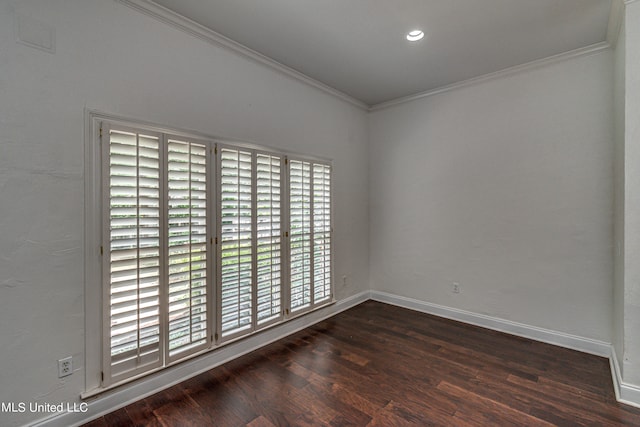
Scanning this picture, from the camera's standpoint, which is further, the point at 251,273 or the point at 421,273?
the point at 421,273

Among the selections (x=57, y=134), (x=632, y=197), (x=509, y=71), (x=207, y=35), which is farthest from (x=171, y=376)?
(x=509, y=71)

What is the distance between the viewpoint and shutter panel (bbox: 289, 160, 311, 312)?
10.6 ft

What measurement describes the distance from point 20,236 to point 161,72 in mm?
1456

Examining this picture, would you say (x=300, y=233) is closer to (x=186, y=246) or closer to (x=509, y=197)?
(x=186, y=246)

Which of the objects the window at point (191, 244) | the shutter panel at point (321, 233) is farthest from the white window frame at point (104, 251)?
the shutter panel at point (321, 233)

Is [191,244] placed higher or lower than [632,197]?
lower

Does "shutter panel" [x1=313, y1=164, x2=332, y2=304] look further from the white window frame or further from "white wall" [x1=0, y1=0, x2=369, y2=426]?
"white wall" [x1=0, y1=0, x2=369, y2=426]

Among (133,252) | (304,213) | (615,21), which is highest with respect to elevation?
(615,21)

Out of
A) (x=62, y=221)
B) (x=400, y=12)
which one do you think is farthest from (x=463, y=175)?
(x=62, y=221)

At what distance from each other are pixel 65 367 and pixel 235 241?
1.38m

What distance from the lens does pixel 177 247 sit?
2297mm

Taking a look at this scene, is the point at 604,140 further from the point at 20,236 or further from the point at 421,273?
the point at 20,236

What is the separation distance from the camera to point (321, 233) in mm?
3619

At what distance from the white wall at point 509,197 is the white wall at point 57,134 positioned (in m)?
2.83
